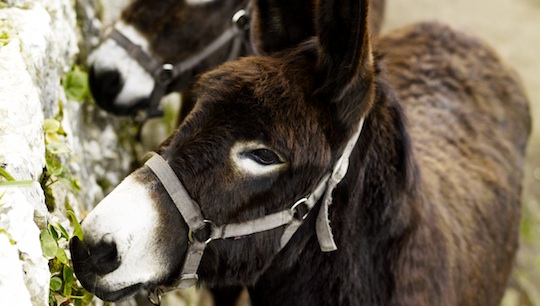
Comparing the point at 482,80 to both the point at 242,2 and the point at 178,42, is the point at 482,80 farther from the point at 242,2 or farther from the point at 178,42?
the point at 178,42

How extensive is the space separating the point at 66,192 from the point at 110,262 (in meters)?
0.52

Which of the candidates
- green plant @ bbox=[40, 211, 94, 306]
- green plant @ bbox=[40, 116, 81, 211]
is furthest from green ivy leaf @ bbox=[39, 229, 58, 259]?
green plant @ bbox=[40, 116, 81, 211]

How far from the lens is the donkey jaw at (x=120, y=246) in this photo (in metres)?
1.66

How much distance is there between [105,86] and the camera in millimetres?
2932

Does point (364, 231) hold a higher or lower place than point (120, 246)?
lower

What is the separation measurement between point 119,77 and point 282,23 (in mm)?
1168

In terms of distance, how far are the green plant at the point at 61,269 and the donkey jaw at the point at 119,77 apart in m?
1.16

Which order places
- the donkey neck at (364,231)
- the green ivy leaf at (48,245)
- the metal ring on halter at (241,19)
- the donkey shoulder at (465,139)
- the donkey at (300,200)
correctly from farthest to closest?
the metal ring on halter at (241,19) < the donkey shoulder at (465,139) < the donkey neck at (364,231) < the donkey at (300,200) < the green ivy leaf at (48,245)

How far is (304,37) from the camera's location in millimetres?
2049

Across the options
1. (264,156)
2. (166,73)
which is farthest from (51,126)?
(166,73)

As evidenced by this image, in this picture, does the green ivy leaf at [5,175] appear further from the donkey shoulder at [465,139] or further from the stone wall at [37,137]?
the donkey shoulder at [465,139]

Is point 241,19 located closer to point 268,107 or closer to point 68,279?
point 268,107

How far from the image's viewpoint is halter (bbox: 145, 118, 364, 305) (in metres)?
1.77

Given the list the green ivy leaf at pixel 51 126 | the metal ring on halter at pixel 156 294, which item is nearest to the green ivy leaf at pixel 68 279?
the metal ring on halter at pixel 156 294
